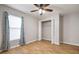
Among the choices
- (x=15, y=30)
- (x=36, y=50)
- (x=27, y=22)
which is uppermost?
(x=27, y=22)

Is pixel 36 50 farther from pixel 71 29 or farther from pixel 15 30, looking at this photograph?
pixel 71 29

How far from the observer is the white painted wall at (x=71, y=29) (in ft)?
9.96

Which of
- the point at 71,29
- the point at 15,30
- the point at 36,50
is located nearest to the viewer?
the point at 15,30

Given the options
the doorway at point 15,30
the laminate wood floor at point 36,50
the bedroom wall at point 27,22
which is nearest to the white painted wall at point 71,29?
the laminate wood floor at point 36,50

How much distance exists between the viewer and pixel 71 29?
3.32 m

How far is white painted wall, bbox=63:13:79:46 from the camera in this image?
3037mm

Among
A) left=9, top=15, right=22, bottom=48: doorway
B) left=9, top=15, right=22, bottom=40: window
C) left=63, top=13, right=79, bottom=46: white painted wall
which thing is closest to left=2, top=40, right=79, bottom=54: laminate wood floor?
left=9, top=15, right=22, bottom=48: doorway

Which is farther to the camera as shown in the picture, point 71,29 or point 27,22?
point 71,29

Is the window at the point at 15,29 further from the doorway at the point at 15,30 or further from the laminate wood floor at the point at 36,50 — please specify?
the laminate wood floor at the point at 36,50

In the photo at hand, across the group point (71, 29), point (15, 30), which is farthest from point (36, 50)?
point (71, 29)

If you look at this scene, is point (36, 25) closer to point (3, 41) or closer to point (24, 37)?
point (24, 37)

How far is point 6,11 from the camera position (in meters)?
2.15

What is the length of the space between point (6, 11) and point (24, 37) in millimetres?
902

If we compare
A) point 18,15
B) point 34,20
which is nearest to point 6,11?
point 18,15
